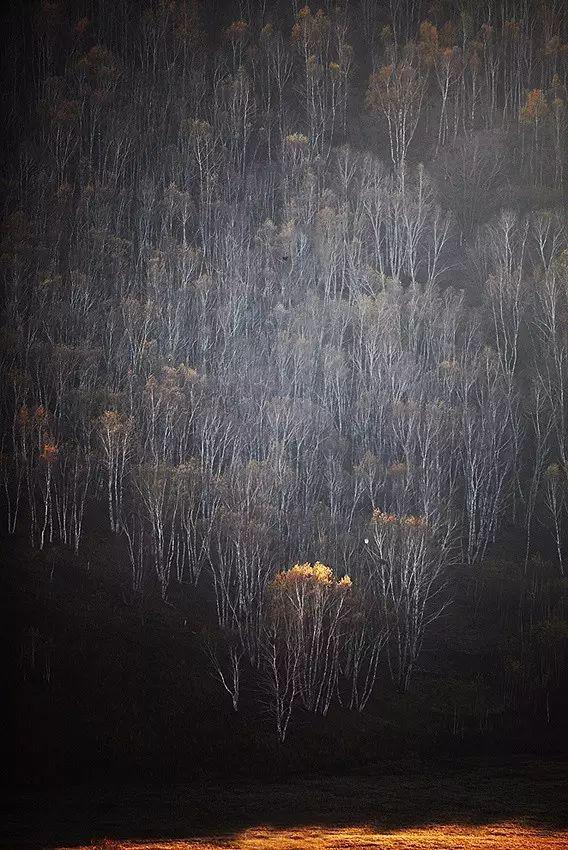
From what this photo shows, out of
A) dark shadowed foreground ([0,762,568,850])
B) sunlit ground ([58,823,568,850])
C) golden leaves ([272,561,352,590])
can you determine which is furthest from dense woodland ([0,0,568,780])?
sunlit ground ([58,823,568,850])

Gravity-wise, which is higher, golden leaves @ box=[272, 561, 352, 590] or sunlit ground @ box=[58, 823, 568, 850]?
golden leaves @ box=[272, 561, 352, 590]

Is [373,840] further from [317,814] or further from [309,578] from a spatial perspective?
[309,578]

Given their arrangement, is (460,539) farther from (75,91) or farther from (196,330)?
(75,91)

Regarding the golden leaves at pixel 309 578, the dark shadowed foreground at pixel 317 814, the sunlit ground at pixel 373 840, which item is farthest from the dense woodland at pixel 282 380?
the sunlit ground at pixel 373 840

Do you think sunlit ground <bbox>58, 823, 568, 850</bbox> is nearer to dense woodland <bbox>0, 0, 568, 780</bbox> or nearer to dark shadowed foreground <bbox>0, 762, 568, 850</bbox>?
dark shadowed foreground <bbox>0, 762, 568, 850</bbox>

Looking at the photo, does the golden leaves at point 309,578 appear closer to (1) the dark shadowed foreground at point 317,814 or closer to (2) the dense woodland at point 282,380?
(2) the dense woodland at point 282,380
